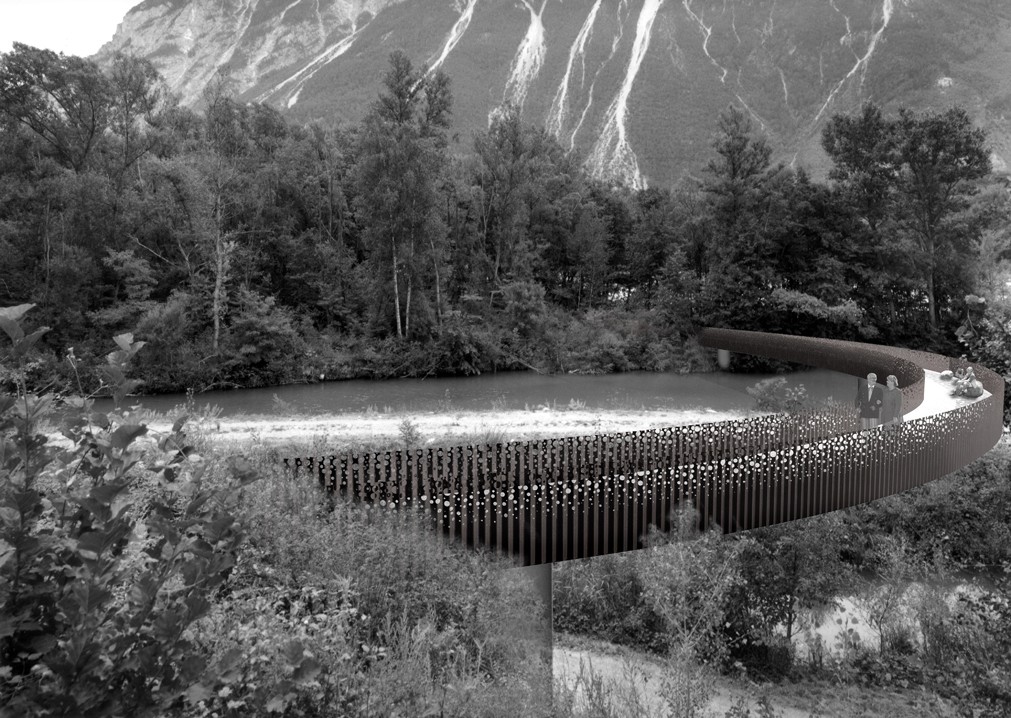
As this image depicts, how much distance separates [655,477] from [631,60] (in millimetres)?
157676

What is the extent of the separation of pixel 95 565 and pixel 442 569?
504 cm

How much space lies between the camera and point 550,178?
41562 mm

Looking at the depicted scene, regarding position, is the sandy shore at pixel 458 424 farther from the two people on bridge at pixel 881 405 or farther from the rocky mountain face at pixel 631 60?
the rocky mountain face at pixel 631 60

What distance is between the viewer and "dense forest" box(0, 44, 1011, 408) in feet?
92.5

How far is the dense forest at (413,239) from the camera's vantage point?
1110 inches

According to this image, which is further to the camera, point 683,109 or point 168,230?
point 683,109

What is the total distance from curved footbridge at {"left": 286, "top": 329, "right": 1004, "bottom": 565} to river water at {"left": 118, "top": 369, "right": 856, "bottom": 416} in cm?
1116

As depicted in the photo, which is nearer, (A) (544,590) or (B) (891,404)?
(A) (544,590)

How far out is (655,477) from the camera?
Result: 26.5ft

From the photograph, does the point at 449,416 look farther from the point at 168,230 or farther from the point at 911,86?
the point at 911,86

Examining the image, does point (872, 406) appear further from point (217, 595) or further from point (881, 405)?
point (217, 595)

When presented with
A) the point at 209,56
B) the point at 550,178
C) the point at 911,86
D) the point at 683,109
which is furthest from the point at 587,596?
the point at 209,56

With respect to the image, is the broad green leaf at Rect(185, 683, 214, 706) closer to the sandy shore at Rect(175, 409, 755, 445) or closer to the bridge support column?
the bridge support column

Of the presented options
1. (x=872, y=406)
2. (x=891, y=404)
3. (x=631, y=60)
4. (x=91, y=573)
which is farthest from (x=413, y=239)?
(x=631, y=60)
